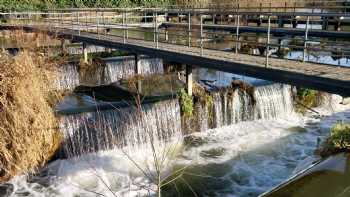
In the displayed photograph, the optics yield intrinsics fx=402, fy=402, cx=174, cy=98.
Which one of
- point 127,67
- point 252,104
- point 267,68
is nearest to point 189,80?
point 252,104

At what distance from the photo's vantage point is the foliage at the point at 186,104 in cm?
1469

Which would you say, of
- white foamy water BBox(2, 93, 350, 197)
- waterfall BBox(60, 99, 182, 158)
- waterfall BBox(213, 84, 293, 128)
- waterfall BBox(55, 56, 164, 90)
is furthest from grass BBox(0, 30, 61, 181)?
waterfall BBox(213, 84, 293, 128)

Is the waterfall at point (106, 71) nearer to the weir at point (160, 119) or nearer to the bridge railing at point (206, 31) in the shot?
the bridge railing at point (206, 31)

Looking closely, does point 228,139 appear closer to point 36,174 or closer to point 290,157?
point 290,157

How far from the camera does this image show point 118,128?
13141 mm

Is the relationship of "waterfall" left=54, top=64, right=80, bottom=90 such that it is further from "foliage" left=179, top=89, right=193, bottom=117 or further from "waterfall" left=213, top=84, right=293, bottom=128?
"waterfall" left=213, top=84, right=293, bottom=128

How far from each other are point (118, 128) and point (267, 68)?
17.7 ft

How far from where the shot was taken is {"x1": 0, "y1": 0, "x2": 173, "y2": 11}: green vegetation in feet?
117

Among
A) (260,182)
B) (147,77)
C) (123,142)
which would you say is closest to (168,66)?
(147,77)

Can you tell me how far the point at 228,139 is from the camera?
575 inches

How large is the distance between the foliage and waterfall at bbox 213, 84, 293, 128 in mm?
1040

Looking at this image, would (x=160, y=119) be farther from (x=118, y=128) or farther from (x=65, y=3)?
(x=65, y=3)

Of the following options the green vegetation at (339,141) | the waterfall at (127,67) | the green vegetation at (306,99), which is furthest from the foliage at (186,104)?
the green vegetation at (306,99)

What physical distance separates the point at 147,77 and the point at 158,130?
482cm
